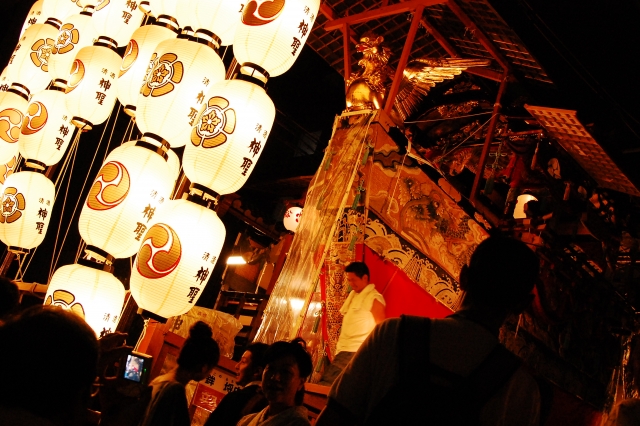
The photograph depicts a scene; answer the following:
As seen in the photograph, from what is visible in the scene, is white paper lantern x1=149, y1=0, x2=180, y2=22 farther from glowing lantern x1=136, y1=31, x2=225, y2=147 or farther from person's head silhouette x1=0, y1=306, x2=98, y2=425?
person's head silhouette x1=0, y1=306, x2=98, y2=425

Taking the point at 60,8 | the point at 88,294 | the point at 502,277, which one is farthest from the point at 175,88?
the point at 502,277

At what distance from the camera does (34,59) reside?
885 centimetres

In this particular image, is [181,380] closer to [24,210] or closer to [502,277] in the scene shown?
[502,277]

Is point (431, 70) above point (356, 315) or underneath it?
above

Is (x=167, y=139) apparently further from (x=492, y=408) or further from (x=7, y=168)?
(x=492, y=408)

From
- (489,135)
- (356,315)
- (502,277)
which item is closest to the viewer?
(502,277)

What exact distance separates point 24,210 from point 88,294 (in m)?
2.15

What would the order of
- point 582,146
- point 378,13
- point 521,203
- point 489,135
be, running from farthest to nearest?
point 521,203 < point 489,135 < point 582,146 < point 378,13

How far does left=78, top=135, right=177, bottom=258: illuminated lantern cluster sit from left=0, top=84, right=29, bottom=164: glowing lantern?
3.26 metres

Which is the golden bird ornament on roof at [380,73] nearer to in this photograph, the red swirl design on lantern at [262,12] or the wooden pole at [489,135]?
the wooden pole at [489,135]

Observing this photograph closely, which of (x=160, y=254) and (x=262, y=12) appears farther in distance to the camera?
(x=262, y=12)

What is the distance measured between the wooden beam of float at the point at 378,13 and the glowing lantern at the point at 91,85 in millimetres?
3405

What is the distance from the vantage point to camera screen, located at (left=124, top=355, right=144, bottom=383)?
3.88 metres

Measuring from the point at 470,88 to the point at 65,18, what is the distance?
7072 millimetres
